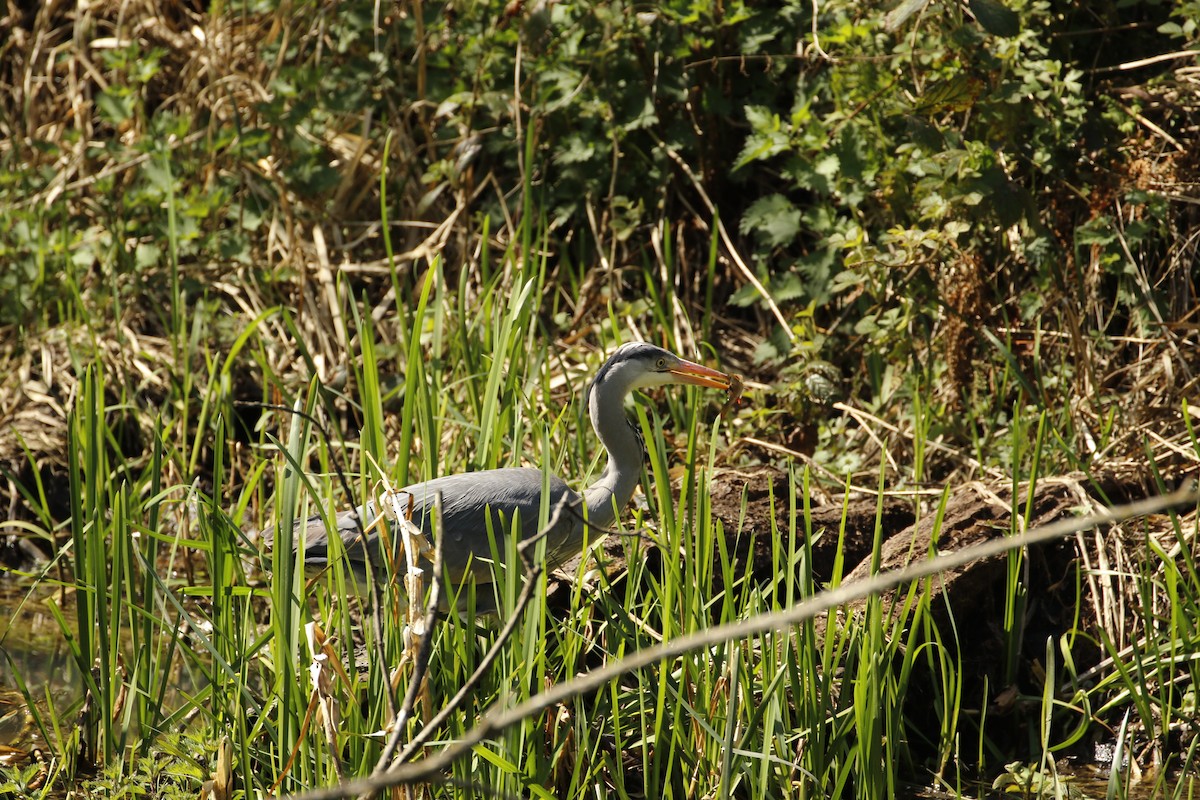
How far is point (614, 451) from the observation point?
11.0ft

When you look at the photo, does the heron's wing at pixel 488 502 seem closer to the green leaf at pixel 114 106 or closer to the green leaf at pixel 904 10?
the green leaf at pixel 904 10

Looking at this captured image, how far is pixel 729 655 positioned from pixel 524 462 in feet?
5.33

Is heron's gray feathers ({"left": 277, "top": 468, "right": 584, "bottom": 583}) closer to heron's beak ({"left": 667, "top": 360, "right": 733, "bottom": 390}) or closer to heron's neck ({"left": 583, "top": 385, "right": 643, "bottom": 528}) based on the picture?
heron's neck ({"left": 583, "top": 385, "right": 643, "bottom": 528})

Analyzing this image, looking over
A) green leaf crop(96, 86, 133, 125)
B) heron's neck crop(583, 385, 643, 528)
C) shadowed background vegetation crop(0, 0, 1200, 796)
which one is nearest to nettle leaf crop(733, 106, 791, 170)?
shadowed background vegetation crop(0, 0, 1200, 796)

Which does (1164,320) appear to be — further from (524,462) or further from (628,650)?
(628,650)

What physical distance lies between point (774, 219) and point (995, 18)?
4.37 ft

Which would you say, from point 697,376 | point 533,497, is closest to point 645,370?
point 697,376

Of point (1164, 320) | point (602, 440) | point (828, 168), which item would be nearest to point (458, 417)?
point (602, 440)

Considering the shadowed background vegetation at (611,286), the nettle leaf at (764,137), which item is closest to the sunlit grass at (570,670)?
the shadowed background vegetation at (611,286)

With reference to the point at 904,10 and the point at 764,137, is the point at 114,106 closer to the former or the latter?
the point at 764,137

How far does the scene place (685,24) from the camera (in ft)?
15.7

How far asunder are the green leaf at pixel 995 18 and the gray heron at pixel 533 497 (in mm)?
1135

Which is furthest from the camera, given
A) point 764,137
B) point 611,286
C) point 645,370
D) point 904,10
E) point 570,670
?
point 611,286

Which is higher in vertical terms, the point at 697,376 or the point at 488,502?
the point at 697,376
